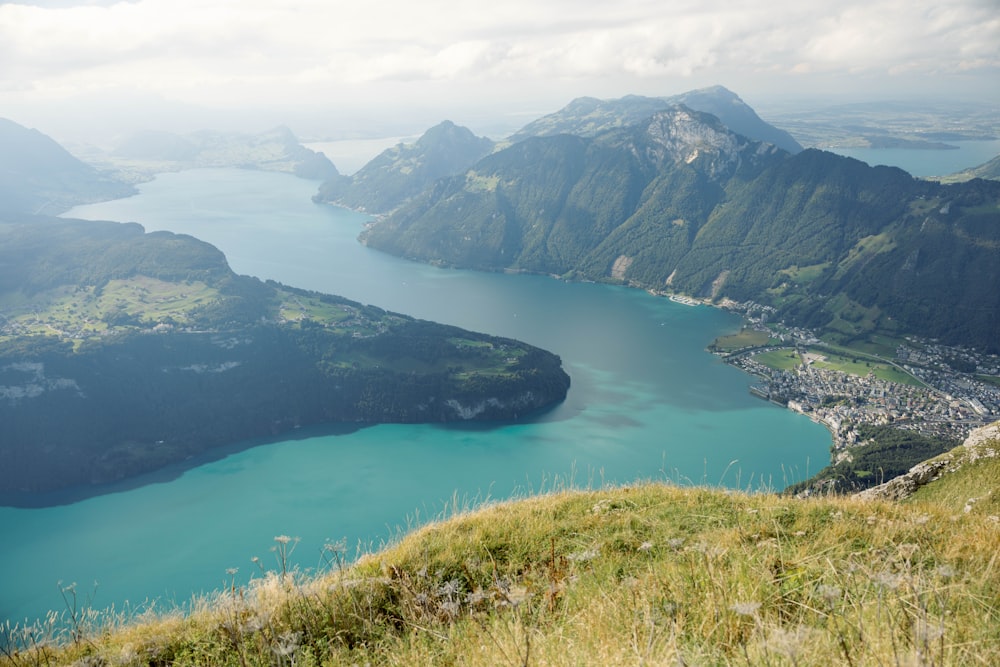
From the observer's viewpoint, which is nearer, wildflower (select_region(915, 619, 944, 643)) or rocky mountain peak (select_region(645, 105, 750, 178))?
wildflower (select_region(915, 619, 944, 643))

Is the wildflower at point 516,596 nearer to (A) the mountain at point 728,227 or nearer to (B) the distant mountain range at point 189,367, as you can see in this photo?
(B) the distant mountain range at point 189,367

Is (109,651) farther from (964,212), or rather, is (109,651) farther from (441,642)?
(964,212)

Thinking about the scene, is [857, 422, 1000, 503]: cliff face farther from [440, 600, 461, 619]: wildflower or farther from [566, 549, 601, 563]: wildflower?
[440, 600, 461, 619]: wildflower

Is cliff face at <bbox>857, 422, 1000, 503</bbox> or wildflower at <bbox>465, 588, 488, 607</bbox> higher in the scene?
wildflower at <bbox>465, 588, 488, 607</bbox>

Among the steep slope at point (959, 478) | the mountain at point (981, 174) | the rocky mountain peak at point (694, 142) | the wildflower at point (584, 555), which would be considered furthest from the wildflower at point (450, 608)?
the mountain at point (981, 174)

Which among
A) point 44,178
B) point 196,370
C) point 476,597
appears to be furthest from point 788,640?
point 44,178

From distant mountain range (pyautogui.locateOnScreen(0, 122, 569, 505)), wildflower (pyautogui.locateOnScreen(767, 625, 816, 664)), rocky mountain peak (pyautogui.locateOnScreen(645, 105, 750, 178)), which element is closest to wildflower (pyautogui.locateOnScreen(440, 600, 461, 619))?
wildflower (pyautogui.locateOnScreen(767, 625, 816, 664))
